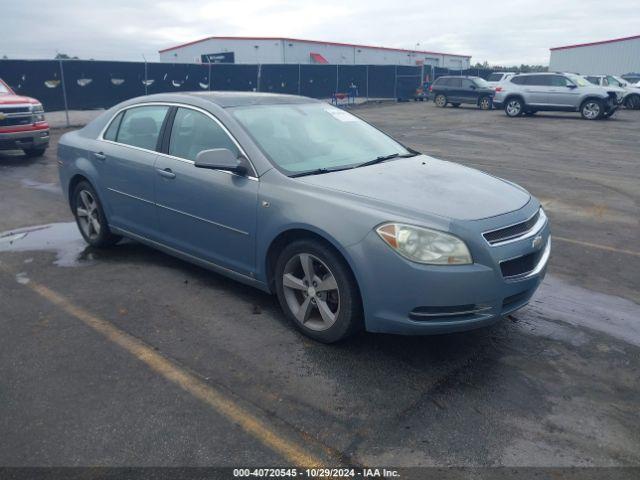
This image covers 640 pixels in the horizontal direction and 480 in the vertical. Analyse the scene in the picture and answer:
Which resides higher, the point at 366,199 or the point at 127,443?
the point at 366,199

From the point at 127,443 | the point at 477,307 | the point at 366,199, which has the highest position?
the point at 366,199

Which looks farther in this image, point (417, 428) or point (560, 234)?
point (560, 234)

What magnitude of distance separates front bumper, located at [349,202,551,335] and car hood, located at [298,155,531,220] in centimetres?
21

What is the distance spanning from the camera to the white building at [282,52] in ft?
143

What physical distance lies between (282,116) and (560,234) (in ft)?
12.6

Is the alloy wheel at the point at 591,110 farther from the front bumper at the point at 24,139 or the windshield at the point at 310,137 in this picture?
the windshield at the point at 310,137

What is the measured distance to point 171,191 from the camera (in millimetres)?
4719

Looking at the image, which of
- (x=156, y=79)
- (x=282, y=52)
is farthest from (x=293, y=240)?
(x=282, y=52)

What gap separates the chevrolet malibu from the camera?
3359 millimetres

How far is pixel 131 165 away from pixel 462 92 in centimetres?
2729

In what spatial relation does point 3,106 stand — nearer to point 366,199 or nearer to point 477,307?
point 366,199

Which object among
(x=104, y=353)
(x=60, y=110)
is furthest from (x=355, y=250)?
(x=60, y=110)

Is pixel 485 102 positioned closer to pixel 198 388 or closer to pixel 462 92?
pixel 462 92

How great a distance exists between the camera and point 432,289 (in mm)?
3291
